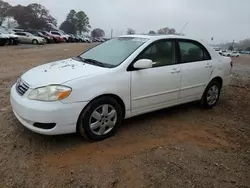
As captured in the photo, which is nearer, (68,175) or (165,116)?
(68,175)

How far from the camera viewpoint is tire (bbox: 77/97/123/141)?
3.32 m

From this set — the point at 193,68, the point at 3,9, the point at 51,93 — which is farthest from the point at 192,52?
the point at 3,9

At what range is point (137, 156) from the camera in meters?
3.19

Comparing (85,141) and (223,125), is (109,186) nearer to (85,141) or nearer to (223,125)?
(85,141)

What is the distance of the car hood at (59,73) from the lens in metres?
3.28

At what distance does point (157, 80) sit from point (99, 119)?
1.16 meters

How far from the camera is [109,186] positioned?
2.62m

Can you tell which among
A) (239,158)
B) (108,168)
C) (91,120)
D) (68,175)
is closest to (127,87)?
(91,120)

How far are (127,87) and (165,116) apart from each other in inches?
50.2

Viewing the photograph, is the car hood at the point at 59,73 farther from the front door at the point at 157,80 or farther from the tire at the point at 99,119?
the front door at the point at 157,80

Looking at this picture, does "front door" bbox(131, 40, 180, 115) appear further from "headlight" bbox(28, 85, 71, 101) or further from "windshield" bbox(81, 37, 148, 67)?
"headlight" bbox(28, 85, 71, 101)

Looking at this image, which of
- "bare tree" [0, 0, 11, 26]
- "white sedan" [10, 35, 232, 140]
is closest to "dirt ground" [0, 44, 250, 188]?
"white sedan" [10, 35, 232, 140]

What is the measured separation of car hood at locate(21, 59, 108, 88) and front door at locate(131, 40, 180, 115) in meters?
0.60

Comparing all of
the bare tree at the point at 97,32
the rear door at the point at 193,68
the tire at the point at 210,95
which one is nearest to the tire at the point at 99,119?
the rear door at the point at 193,68
